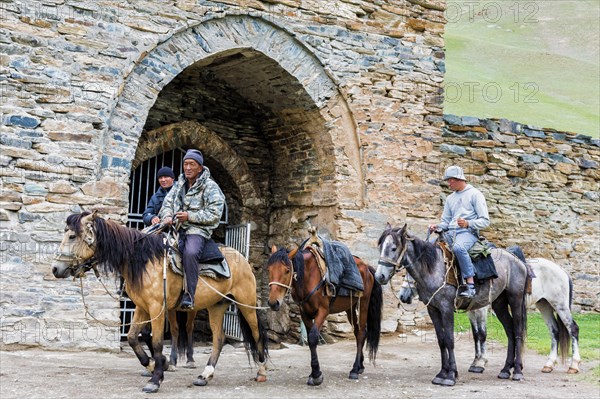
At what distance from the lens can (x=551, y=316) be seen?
26.8 ft

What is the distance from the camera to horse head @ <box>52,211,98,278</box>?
230 inches

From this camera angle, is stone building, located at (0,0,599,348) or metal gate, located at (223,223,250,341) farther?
metal gate, located at (223,223,250,341)

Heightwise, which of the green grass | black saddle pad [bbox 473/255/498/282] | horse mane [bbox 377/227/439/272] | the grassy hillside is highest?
the grassy hillside

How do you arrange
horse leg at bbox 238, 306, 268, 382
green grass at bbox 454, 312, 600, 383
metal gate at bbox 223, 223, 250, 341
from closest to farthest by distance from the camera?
horse leg at bbox 238, 306, 268, 382, green grass at bbox 454, 312, 600, 383, metal gate at bbox 223, 223, 250, 341

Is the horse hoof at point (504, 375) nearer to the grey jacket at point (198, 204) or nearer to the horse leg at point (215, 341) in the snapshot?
the horse leg at point (215, 341)

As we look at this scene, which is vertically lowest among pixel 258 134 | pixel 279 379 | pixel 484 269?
pixel 279 379

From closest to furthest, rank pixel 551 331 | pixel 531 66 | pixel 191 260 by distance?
pixel 191 260
pixel 551 331
pixel 531 66

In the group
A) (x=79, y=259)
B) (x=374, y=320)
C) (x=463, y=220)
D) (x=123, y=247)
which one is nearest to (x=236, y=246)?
(x=374, y=320)

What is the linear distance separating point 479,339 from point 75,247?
15.2ft

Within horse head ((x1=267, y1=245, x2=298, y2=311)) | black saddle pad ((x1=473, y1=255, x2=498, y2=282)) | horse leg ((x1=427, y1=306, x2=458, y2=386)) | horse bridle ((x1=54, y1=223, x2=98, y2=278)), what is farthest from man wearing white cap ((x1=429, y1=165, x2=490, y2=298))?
horse bridle ((x1=54, y1=223, x2=98, y2=278))

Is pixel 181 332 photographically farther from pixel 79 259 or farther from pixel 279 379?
pixel 79 259

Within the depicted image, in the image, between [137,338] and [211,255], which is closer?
[137,338]

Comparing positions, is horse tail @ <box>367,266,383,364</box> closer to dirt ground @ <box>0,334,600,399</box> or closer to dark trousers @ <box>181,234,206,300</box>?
dirt ground @ <box>0,334,600,399</box>

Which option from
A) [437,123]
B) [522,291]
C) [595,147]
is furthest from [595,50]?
[522,291]
